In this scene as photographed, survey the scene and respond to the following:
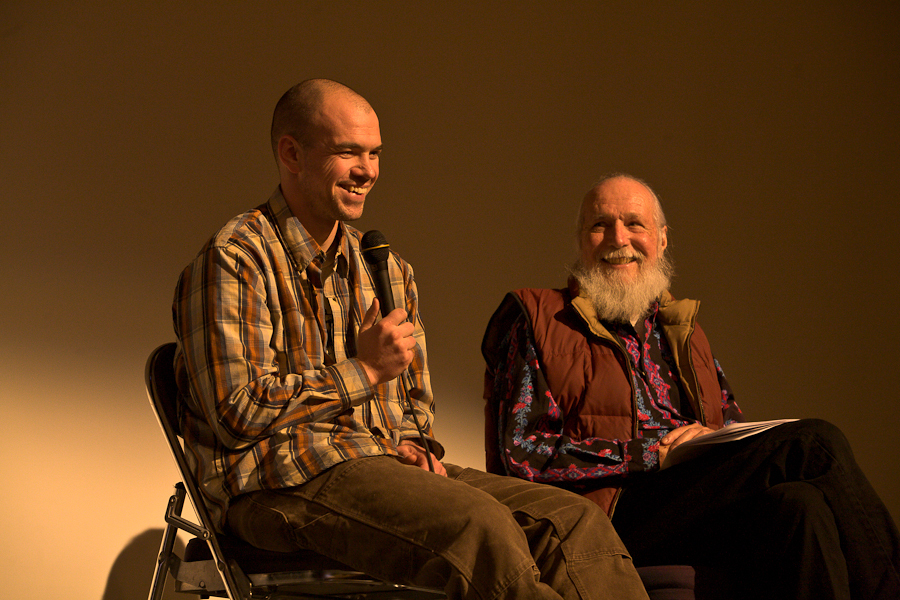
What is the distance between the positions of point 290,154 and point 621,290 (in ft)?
3.36

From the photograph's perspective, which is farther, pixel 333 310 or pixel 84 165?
pixel 84 165

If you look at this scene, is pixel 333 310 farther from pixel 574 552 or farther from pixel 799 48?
pixel 799 48

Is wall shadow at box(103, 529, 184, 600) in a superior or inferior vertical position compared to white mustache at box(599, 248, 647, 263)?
inferior

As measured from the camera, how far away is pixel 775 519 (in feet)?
5.59

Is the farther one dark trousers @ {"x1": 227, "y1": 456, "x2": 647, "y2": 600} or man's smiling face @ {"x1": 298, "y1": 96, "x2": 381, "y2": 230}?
man's smiling face @ {"x1": 298, "y1": 96, "x2": 381, "y2": 230}

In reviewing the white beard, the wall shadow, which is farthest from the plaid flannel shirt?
the wall shadow

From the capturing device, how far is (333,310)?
1667 millimetres

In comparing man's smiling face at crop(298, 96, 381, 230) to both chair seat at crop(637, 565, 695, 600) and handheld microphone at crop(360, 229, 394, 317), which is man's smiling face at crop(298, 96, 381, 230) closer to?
handheld microphone at crop(360, 229, 394, 317)

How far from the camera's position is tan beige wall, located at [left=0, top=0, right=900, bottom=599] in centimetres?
241

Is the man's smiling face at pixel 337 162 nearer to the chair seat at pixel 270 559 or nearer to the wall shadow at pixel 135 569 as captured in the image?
the chair seat at pixel 270 559

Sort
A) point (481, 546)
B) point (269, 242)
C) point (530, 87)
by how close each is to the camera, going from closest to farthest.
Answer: point (481, 546) < point (269, 242) < point (530, 87)

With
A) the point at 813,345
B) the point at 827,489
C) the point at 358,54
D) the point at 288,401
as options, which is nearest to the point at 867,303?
the point at 813,345

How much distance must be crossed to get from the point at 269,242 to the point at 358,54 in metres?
1.63

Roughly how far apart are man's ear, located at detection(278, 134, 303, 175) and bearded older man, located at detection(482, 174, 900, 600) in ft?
2.60
